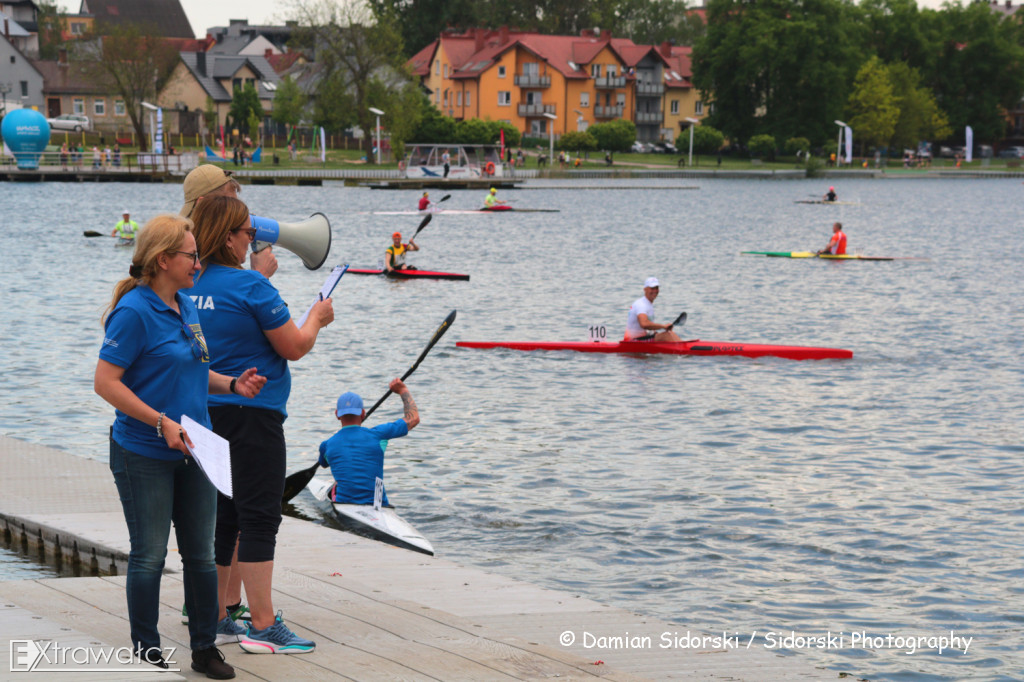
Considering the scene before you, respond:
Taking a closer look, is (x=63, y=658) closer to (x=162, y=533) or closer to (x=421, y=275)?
(x=162, y=533)

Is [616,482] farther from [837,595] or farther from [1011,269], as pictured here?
[1011,269]

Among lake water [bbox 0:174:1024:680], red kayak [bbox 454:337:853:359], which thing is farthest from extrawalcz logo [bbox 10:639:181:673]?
red kayak [bbox 454:337:853:359]

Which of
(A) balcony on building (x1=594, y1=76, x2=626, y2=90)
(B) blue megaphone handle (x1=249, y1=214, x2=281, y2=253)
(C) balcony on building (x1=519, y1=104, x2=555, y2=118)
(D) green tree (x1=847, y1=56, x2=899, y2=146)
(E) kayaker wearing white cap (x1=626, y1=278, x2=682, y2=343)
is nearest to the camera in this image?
(B) blue megaphone handle (x1=249, y1=214, x2=281, y2=253)

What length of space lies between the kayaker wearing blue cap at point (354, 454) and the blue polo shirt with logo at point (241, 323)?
4031 millimetres

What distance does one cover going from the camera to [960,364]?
20844mm

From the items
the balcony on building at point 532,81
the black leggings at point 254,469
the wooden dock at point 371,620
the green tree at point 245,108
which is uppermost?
the balcony on building at point 532,81

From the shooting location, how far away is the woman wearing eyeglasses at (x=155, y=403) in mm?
4898

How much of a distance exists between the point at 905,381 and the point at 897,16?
121m

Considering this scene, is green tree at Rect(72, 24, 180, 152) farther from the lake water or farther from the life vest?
the life vest

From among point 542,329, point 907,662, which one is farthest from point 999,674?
point 542,329

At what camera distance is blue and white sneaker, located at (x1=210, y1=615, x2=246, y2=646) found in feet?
18.8

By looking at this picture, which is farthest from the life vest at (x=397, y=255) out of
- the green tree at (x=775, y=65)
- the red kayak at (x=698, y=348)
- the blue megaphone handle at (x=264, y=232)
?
the green tree at (x=775, y=65)

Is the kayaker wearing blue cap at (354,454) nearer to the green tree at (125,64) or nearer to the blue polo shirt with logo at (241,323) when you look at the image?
the blue polo shirt with logo at (241,323)

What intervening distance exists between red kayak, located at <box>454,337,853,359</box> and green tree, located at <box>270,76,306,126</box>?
78.4 meters
